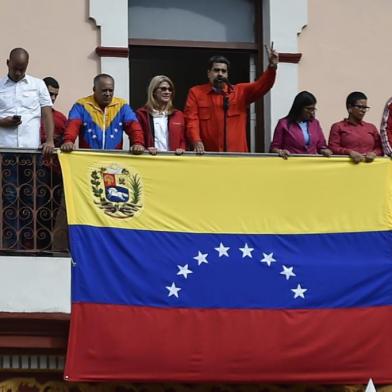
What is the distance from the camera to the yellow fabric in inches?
597

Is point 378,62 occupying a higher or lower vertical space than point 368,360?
higher

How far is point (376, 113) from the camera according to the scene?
1759 centimetres

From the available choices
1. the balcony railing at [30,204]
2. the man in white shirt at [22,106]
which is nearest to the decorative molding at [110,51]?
the man in white shirt at [22,106]

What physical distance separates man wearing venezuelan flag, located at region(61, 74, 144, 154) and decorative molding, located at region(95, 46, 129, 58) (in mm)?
1472

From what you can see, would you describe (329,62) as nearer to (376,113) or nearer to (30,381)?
(376,113)

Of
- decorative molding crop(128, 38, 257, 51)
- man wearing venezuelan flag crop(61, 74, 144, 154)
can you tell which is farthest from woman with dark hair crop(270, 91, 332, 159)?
decorative molding crop(128, 38, 257, 51)

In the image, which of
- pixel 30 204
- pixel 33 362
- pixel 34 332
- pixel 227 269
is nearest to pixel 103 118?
pixel 30 204

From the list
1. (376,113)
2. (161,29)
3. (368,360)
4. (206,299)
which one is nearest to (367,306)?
(368,360)

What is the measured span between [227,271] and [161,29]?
3.50 m

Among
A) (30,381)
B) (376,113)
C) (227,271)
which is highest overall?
(376,113)

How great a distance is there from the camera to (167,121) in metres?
15.8

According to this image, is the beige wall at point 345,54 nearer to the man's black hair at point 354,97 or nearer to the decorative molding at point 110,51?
the man's black hair at point 354,97

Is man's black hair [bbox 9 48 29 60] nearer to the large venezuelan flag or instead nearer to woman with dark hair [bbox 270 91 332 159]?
the large venezuelan flag

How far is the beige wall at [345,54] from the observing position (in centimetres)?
1755
